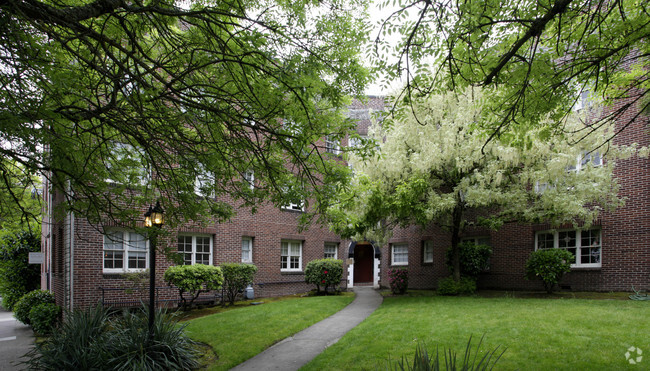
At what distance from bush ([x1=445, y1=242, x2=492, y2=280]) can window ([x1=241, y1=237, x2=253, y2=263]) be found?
8943 mm

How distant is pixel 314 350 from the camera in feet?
28.8

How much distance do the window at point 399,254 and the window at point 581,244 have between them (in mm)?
7843

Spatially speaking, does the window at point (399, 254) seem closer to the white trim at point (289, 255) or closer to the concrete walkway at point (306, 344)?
the white trim at point (289, 255)

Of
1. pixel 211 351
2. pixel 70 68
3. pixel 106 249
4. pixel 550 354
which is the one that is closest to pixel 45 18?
pixel 70 68

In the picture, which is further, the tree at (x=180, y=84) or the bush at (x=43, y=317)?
the bush at (x=43, y=317)

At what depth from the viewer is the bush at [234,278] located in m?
15.9

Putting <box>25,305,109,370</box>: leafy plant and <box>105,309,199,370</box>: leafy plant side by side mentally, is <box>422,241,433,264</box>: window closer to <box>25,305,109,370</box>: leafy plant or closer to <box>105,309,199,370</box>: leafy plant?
<box>105,309,199,370</box>: leafy plant

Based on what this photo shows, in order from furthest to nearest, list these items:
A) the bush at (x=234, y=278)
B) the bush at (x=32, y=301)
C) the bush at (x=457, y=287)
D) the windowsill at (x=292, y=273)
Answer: the windowsill at (x=292, y=273)
the bush at (x=234, y=278)
the bush at (x=457, y=287)
the bush at (x=32, y=301)

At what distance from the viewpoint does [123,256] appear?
1406cm

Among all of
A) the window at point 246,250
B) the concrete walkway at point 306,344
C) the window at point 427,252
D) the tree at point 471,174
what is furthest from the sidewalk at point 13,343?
the window at point 427,252

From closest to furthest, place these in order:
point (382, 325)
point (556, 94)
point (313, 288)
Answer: point (556, 94) < point (382, 325) < point (313, 288)

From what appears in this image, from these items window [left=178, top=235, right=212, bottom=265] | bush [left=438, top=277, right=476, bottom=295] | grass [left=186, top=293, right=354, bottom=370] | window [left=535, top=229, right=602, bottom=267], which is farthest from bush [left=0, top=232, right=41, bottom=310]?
window [left=535, top=229, right=602, bottom=267]

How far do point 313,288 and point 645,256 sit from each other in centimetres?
1376

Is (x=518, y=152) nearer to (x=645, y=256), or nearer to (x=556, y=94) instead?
(x=645, y=256)
